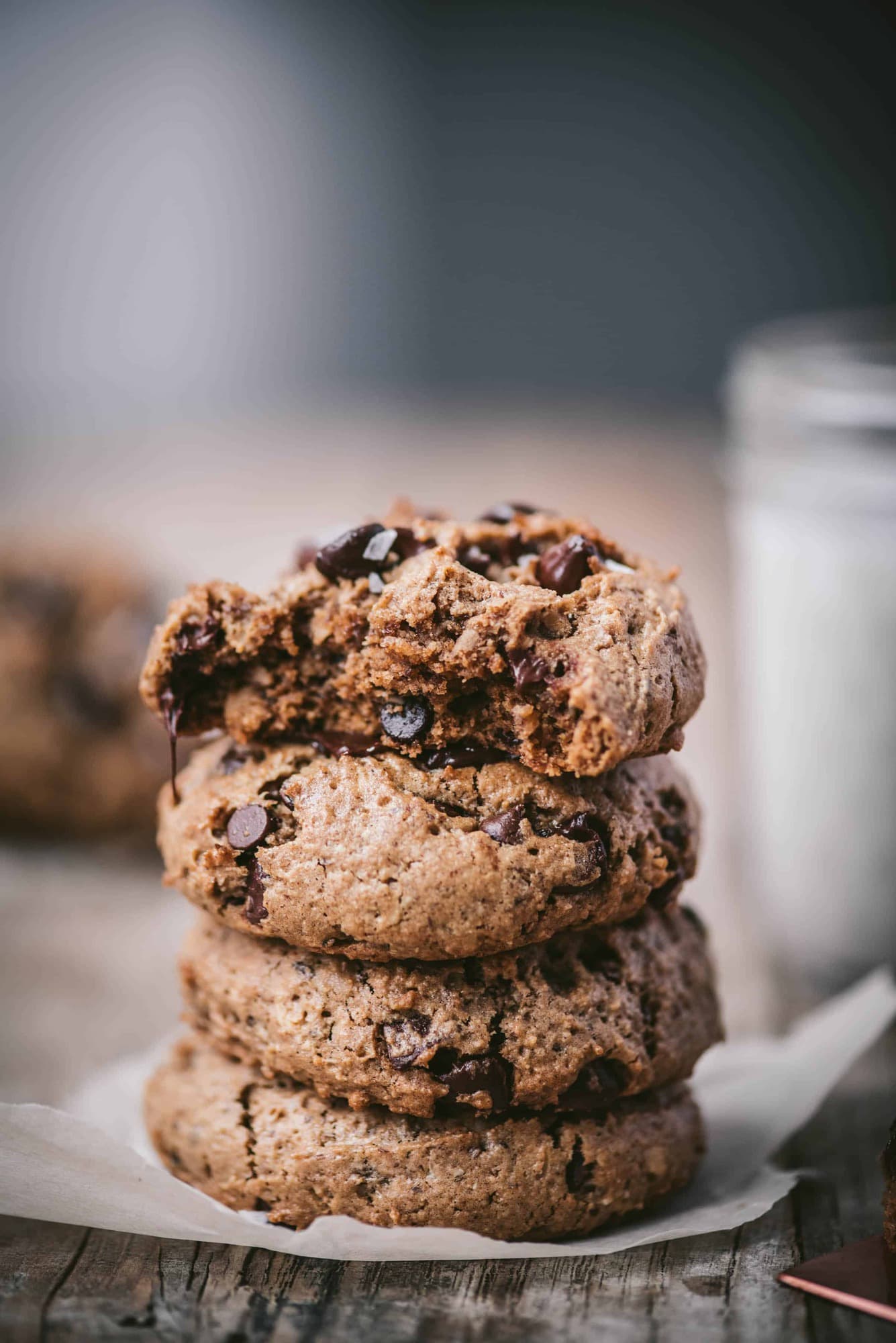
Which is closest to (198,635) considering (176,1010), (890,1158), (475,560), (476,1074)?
(475,560)

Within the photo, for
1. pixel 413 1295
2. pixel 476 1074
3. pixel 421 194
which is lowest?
pixel 413 1295

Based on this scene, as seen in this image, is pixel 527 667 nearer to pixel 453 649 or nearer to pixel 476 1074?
pixel 453 649

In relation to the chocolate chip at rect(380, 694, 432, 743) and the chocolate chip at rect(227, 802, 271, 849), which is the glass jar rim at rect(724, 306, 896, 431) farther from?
the chocolate chip at rect(227, 802, 271, 849)

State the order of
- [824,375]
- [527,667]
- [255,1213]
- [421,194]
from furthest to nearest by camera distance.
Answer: [421,194] < [824,375] < [255,1213] < [527,667]

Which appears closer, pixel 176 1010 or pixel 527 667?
pixel 527 667

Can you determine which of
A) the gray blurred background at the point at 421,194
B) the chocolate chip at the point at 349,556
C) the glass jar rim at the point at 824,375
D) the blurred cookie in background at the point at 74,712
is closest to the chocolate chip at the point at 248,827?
the chocolate chip at the point at 349,556

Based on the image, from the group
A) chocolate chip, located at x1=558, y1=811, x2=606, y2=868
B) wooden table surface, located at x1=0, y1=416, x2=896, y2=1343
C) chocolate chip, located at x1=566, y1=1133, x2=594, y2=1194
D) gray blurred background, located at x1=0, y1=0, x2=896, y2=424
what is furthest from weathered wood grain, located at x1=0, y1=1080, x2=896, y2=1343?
gray blurred background, located at x1=0, y1=0, x2=896, y2=424
